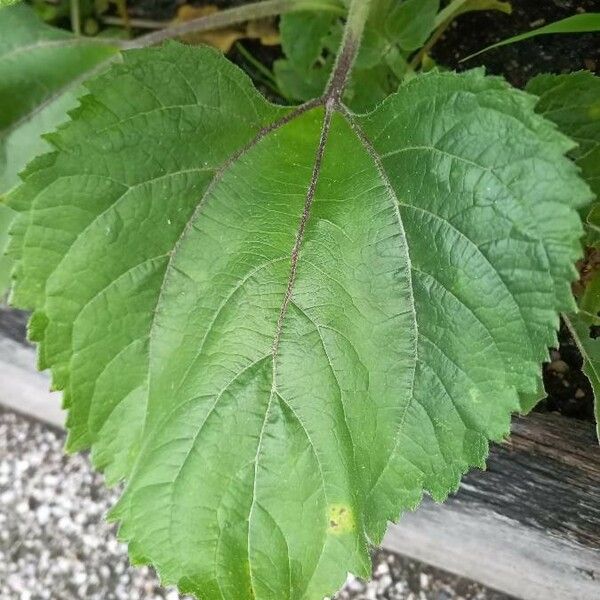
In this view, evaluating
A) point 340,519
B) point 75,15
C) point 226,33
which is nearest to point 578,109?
point 340,519

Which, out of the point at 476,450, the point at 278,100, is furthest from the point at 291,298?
the point at 278,100

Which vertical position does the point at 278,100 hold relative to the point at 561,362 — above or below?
above

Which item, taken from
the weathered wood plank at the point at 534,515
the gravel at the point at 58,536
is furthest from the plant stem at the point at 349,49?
the gravel at the point at 58,536

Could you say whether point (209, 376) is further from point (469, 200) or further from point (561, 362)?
point (561, 362)

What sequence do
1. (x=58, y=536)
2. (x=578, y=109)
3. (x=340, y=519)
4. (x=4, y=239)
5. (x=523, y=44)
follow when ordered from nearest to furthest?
(x=340, y=519), (x=578, y=109), (x=4, y=239), (x=523, y=44), (x=58, y=536)

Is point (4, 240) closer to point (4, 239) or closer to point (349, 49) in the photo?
point (4, 239)

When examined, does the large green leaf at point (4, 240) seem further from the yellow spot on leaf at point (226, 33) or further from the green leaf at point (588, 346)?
the green leaf at point (588, 346)

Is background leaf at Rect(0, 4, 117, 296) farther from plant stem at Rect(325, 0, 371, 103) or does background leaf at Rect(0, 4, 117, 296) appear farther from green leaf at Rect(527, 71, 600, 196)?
green leaf at Rect(527, 71, 600, 196)
